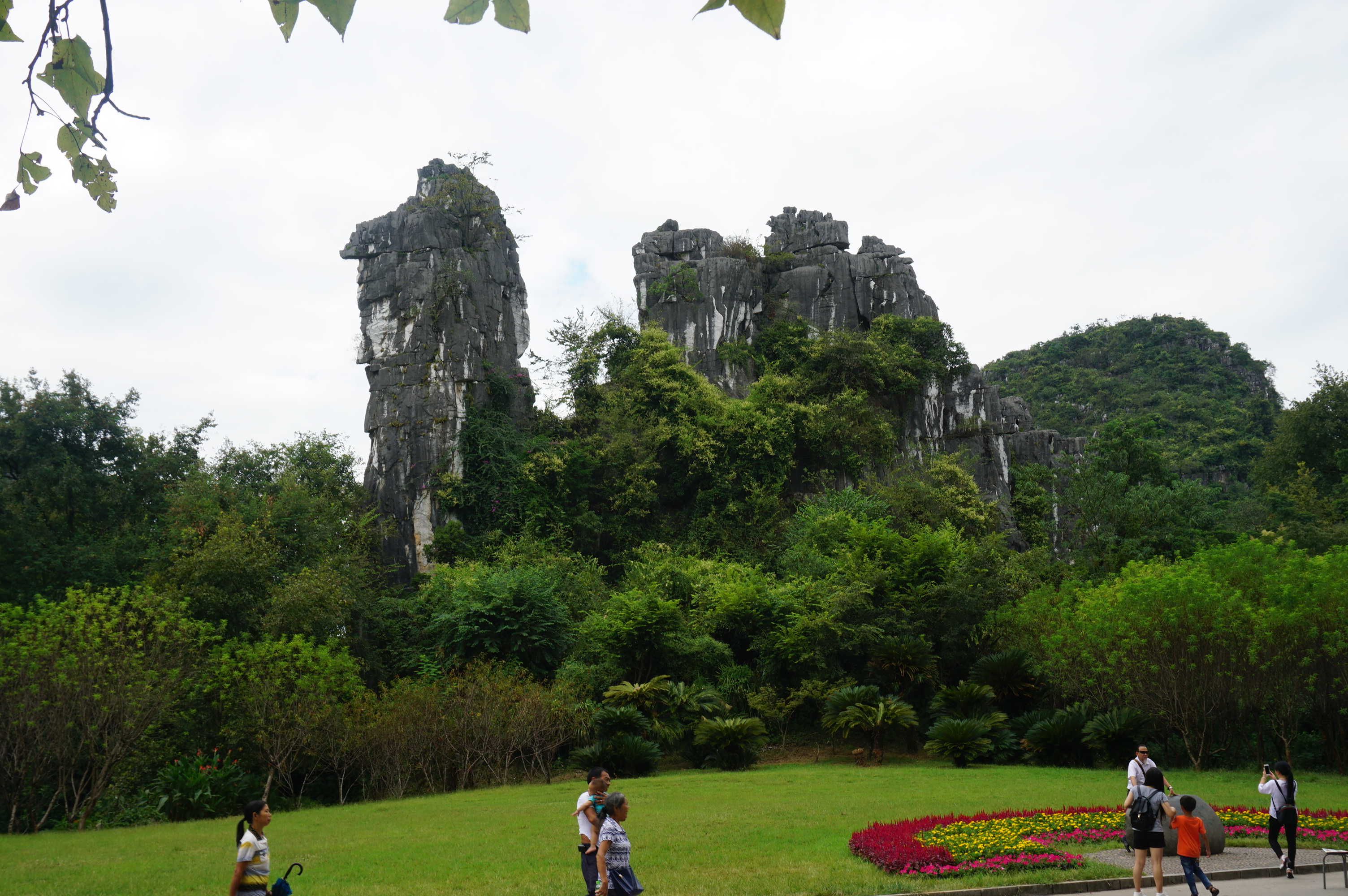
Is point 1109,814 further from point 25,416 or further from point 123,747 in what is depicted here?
point 25,416

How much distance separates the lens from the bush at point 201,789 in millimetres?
16938

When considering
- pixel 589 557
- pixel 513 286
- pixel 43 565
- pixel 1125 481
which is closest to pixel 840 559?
pixel 589 557

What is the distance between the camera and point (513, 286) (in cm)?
3388

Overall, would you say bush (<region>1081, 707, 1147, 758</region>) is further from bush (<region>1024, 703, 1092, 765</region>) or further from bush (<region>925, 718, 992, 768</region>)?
bush (<region>925, 718, 992, 768</region>)

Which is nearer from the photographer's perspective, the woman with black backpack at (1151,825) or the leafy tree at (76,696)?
the woman with black backpack at (1151,825)

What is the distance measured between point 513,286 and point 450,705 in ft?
60.0

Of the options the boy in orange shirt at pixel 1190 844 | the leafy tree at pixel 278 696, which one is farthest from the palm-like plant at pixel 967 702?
the boy in orange shirt at pixel 1190 844

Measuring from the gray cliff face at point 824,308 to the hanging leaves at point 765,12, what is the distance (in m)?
33.6

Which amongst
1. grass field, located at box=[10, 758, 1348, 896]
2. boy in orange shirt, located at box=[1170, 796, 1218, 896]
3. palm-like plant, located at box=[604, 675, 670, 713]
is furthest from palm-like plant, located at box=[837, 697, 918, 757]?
boy in orange shirt, located at box=[1170, 796, 1218, 896]

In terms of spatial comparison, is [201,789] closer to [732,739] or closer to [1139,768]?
[732,739]

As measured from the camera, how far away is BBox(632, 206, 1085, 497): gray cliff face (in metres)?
35.0

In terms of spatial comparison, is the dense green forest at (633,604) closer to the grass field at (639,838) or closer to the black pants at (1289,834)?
the grass field at (639,838)

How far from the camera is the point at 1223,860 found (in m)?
9.35

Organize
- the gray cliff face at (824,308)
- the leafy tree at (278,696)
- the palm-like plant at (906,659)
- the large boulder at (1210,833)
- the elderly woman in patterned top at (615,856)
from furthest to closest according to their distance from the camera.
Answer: the gray cliff face at (824,308), the palm-like plant at (906,659), the leafy tree at (278,696), the large boulder at (1210,833), the elderly woman in patterned top at (615,856)
